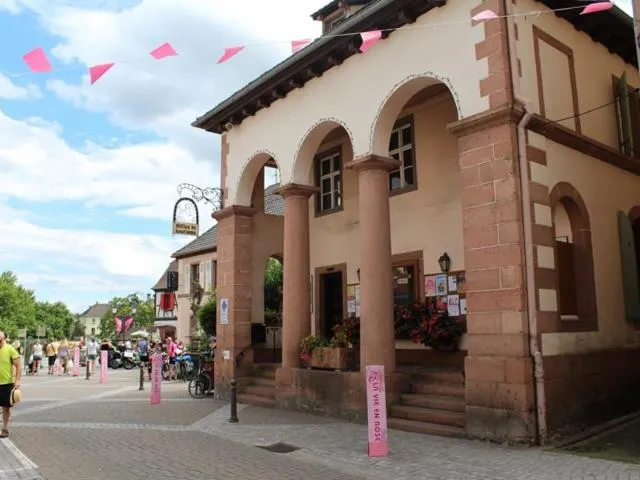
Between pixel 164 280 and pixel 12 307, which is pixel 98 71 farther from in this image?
pixel 12 307

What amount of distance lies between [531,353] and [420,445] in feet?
6.20

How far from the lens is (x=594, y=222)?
1010 centimetres

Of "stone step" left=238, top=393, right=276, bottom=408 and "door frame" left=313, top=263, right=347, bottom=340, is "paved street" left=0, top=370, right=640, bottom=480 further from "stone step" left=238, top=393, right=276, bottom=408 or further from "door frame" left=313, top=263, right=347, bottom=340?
"door frame" left=313, top=263, right=347, bottom=340

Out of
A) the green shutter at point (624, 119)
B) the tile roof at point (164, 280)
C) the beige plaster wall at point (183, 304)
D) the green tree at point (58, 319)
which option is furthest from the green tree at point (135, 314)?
the green shutter at point (624, 119)

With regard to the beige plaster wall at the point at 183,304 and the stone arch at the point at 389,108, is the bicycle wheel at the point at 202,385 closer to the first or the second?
the stone arch at the point at 389,108

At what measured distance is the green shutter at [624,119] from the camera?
36.4 feet

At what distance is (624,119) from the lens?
1116 cm

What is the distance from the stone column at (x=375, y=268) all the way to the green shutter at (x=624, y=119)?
13.6ft

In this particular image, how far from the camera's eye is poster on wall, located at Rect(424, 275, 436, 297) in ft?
40.7

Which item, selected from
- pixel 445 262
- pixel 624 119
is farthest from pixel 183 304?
pixel 624 119

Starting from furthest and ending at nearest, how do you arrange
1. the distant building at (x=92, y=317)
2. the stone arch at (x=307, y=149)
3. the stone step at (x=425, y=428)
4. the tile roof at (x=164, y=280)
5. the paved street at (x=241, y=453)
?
the distant building at (x=92, y=317)
the tile roof at (x=164, y=280)
the stone arch at (x=307, y=149)
the stone step at (x=425, y=428)
the paved street at (x=241, y=453)

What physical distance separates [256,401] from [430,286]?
13.9 feet

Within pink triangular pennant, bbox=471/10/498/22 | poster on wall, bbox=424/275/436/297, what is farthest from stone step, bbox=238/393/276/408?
pink triangular pennant, bbox=471/10/498/22

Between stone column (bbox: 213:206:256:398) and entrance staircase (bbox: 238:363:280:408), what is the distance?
0.40 meters
